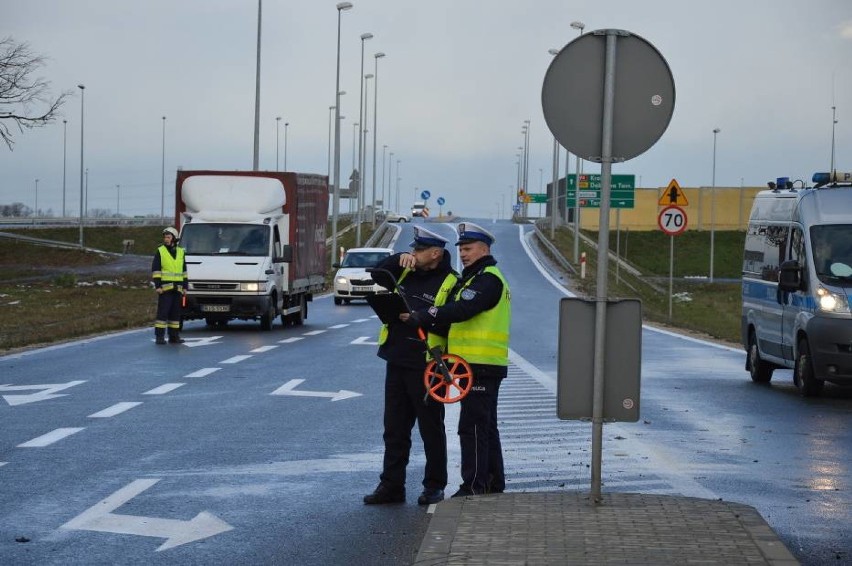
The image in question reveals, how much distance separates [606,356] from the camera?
330 inches

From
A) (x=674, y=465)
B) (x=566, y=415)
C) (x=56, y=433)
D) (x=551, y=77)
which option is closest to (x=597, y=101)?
(x=551, y=77)

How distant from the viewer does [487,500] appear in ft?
28.2

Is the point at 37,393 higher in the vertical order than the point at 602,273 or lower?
lower

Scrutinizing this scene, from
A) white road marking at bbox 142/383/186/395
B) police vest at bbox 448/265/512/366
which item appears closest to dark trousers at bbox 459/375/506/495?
police vest at bbox 448/265/512/366

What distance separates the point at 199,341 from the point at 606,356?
18394mm

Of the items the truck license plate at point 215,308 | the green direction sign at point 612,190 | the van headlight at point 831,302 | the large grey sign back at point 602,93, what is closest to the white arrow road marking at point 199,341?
the truck license plate at point 215,308

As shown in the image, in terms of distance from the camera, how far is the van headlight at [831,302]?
1678 centimetres

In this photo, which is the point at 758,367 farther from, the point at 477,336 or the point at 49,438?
the point at 477,336

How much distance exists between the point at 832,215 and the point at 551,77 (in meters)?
10.1

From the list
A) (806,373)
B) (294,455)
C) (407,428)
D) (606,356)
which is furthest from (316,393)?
(606,356)

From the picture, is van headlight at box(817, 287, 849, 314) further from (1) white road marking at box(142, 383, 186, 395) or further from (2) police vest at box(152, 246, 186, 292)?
(2) police vest at box(152, 246, 186, 292)

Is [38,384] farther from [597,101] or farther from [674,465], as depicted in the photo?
[597,101]

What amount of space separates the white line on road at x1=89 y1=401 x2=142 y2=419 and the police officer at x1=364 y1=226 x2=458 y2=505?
512 cm

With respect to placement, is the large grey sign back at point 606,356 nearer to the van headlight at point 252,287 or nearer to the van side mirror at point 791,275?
the van side mirror at point 791,275
